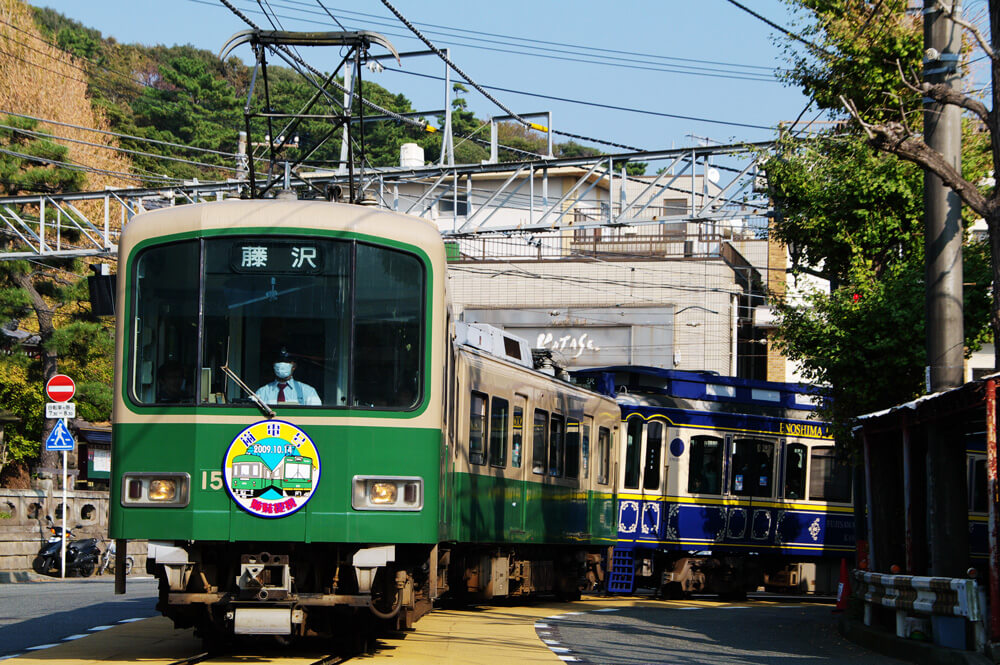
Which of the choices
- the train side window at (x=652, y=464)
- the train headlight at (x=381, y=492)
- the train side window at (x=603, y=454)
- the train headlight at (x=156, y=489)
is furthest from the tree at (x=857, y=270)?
the train headlight at (x=156, y=489)

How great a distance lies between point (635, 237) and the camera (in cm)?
4275

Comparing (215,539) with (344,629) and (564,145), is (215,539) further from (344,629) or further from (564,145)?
(564,145)

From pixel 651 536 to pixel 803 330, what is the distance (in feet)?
19.3

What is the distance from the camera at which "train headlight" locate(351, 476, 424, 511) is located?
898cm

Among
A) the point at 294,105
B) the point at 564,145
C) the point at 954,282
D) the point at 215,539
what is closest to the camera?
the point at 215,539

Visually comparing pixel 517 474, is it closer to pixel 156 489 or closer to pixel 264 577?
pixel 264 577

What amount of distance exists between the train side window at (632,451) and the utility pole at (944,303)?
27.2 ft

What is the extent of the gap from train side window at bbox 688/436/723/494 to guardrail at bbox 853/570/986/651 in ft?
24.3

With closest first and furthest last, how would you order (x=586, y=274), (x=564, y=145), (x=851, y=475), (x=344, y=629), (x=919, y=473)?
1. (x=344, y=629)
2. (x=919, y=473)
3. (x=851, y=475)
4. (x=586, y=274)
5. (x=564, y=145)

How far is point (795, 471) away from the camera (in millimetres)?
20953

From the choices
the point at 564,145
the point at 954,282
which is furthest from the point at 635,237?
the point at 564,145

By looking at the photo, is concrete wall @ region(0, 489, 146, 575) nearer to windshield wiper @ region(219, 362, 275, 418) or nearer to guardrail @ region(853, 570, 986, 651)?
windshield wiper @ region(219, 362, 275, 418)

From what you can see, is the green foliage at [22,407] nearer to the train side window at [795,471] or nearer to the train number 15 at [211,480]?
the train side window at [795,471]

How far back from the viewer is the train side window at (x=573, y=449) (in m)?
16.4
